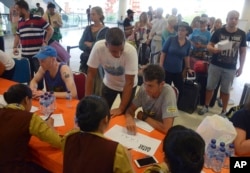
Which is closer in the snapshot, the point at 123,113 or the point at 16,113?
the point at 16,113

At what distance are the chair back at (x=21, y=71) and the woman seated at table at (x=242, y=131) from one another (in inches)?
97.8

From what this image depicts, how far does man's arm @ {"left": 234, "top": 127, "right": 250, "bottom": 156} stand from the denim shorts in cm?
185

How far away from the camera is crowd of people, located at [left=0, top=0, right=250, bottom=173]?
1078mm

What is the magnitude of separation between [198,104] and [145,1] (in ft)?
34.2

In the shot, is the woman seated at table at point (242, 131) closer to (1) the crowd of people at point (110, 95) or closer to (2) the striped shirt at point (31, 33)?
(1) the crowd of people at point (110, 95)

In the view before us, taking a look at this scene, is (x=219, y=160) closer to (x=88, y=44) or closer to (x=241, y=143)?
(x=241, y=143)

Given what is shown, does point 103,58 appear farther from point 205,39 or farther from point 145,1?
point 145,1

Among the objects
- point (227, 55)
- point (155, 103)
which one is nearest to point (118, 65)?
point (155, 103)

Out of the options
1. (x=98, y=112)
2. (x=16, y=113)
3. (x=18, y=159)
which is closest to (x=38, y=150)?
(x=18, y=159)

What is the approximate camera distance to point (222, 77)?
10.8 feet

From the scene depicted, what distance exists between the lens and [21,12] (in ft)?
10.8

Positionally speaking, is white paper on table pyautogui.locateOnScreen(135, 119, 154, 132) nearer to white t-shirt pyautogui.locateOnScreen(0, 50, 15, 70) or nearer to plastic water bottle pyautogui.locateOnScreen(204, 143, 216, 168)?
plastic water bottle pyautogui.locateOnScreen(204, 143, 216, 168)

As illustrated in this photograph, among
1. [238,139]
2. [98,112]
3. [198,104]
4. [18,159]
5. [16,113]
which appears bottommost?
[198,104]

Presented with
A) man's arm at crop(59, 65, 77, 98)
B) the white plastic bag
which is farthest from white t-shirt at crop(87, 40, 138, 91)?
the white plastic bag
